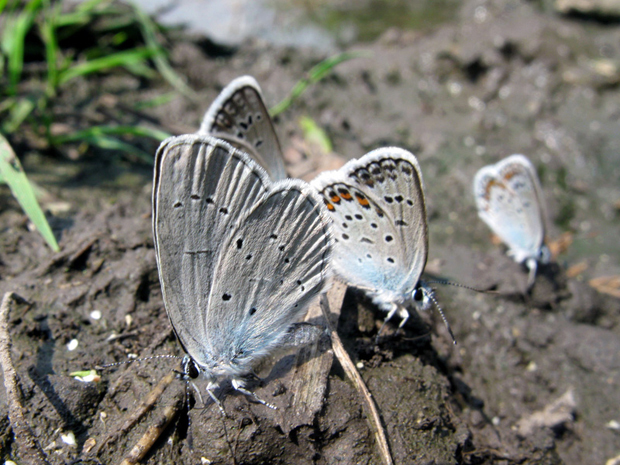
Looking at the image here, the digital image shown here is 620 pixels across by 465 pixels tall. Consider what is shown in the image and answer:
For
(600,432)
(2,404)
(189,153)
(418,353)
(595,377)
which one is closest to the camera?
(189,153)

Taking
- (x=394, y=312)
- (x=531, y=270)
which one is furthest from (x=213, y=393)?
(x=531, y=270)

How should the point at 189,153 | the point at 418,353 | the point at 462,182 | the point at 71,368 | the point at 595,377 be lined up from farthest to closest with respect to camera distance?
the point at 462,182, the point at 595,377, the point at 418,353, the point at 71,368, the point at 189,153

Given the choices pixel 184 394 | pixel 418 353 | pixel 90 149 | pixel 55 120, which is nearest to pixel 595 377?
pixel 418 353

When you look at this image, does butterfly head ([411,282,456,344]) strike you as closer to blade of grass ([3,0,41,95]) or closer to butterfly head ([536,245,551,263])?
butterfly head ([536,245,551,263])

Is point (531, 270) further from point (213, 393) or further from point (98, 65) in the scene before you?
point (98, 65)

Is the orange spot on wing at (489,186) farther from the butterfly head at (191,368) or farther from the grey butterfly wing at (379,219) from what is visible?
the butterfly head at (191,368)

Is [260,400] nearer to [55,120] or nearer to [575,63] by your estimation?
[55,120]

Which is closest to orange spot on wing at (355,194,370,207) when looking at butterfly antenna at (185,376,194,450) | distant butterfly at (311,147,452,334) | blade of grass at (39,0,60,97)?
distant butterfly at (311,147,452,334)

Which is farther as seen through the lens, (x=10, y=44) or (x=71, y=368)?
(x=10, y=44)

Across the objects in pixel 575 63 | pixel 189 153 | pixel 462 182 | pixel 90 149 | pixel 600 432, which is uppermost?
pixel 189 153
